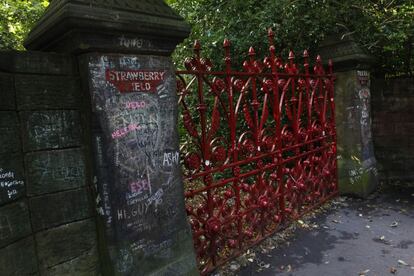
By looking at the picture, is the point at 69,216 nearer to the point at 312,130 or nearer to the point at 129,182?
the point at 129,182

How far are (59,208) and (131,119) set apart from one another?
27.0 inches

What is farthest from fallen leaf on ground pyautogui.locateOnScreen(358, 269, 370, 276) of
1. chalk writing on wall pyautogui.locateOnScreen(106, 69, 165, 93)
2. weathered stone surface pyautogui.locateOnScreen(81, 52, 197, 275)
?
chalk writing on wall pyautogui.locateOnScreen(106, 69, 165, 93)

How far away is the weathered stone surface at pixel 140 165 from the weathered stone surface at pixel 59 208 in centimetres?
12

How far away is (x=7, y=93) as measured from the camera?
1.88 m

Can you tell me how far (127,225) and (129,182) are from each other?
0.27 metres

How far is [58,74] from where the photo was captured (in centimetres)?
212

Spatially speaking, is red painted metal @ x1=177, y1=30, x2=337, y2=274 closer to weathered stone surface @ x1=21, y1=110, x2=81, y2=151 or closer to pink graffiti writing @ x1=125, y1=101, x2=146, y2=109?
pink graffiti writing @ x1=125, y1=101, x2=146, y2=109

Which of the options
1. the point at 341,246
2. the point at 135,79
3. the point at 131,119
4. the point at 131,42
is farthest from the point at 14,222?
the point at 341,246

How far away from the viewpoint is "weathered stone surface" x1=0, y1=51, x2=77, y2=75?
6.24 ft

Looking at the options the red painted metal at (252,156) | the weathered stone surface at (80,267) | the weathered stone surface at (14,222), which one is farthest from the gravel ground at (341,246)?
the weathered stone surface at (14,222)

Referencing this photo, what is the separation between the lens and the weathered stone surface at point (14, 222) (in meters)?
1.83

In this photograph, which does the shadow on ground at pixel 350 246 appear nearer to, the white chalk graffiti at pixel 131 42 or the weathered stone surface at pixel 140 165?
the weathered stone surface at pixel 140 165

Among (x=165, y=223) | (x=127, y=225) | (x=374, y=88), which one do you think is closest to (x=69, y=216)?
(x=127, y=225)

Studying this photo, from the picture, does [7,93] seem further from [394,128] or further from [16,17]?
[394,128]
